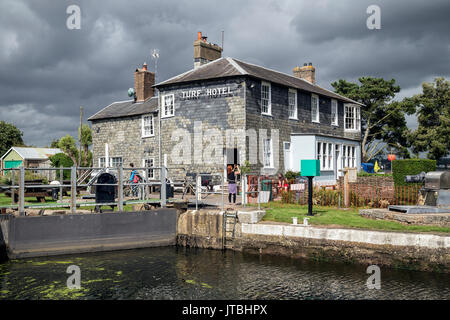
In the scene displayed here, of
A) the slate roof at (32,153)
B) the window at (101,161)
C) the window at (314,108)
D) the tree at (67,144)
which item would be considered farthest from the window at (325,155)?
the tree at (67,144)

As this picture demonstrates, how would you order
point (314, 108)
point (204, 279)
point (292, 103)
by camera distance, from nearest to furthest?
point (204, 279), point (292, 103), point (314, 108)

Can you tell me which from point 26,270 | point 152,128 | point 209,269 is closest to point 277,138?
point 152,128

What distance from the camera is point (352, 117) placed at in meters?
35.0

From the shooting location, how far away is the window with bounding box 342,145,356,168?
96.6 ft

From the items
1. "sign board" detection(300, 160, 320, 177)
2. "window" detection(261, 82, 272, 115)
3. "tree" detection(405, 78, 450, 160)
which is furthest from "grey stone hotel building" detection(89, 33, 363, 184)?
"tree" detection(405, 78, 450, 160)

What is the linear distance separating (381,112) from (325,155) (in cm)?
2439

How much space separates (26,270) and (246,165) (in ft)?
46.7

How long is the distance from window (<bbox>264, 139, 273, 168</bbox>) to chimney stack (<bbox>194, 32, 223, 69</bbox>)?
7169 mm

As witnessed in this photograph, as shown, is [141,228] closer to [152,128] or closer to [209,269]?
[209,269]

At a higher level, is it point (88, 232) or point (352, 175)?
point (352, 175)

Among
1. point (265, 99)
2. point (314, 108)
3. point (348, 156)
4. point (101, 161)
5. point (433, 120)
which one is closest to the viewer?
point (265, 99)

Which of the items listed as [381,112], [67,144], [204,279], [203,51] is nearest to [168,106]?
[203,51]

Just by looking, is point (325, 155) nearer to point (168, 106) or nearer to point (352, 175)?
point (352, 175)

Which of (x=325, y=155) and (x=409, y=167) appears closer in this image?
(x=409, y=167)
